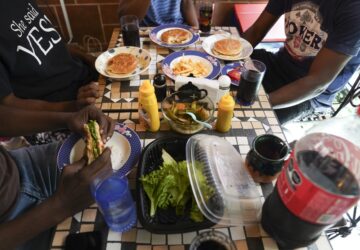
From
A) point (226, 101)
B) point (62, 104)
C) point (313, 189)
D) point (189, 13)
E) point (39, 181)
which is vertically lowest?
point (39, 181)

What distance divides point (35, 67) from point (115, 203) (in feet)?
2.97

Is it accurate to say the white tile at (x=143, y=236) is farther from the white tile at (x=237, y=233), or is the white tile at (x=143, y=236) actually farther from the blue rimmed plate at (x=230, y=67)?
the blue rimmed plate at (x=230, y=67)

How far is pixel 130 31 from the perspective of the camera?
141 cm

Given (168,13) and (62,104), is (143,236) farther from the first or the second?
(168,13)

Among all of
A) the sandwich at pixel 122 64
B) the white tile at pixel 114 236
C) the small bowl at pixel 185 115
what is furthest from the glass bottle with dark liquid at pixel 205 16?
the white tile at pixel 114 236

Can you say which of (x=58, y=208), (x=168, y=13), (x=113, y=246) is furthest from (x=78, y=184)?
(x=168, y=13)

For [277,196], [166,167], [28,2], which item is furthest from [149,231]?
[28,2]

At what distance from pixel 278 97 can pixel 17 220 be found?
126cm

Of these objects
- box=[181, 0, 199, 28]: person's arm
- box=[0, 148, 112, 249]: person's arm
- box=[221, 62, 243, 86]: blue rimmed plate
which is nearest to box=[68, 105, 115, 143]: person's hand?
box=[0, 148, 112, 249]: person's arm

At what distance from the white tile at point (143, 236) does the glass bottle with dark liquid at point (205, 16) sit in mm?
1317

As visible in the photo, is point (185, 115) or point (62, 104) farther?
point (62, 104)

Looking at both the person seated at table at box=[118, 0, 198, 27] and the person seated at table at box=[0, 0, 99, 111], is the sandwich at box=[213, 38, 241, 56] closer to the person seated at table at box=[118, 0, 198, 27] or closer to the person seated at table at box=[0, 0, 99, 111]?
the person seated at table at box=[118, 0, 198, 27]

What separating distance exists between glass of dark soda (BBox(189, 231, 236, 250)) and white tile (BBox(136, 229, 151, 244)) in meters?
0.14

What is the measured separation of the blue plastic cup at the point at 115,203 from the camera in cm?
66
